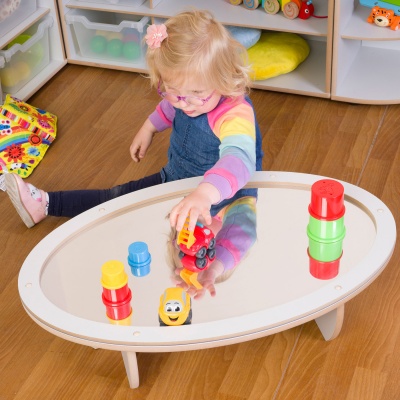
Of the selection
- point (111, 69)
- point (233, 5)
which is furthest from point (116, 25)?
point (233, 5)

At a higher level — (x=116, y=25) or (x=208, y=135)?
(x=208, y=135)

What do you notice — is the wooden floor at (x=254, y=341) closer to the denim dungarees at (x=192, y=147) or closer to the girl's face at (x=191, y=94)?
the denim dungarees at (x=192, y=147)

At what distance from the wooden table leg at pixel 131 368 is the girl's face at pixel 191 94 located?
51 centimetres

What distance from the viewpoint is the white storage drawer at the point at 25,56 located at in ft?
8.42

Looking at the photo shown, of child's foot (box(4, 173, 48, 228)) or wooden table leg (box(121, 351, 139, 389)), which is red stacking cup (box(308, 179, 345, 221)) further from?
child's foot (box(4, 173, 48, 228))

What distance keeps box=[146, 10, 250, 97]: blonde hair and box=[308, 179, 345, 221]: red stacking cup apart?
31cm

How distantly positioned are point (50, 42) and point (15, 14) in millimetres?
181

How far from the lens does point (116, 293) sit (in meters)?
1.50

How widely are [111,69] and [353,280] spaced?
Answer: 1.47m

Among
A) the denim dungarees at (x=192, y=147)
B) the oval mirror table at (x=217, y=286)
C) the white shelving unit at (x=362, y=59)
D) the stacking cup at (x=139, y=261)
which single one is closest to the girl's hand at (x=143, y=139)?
the denim dungarees at (x=192, y=147)

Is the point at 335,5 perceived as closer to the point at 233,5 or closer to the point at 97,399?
the point at 233,5

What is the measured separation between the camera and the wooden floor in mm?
1708

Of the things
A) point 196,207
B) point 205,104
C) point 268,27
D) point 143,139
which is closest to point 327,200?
point 196,207

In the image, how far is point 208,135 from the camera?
1.84 meters
